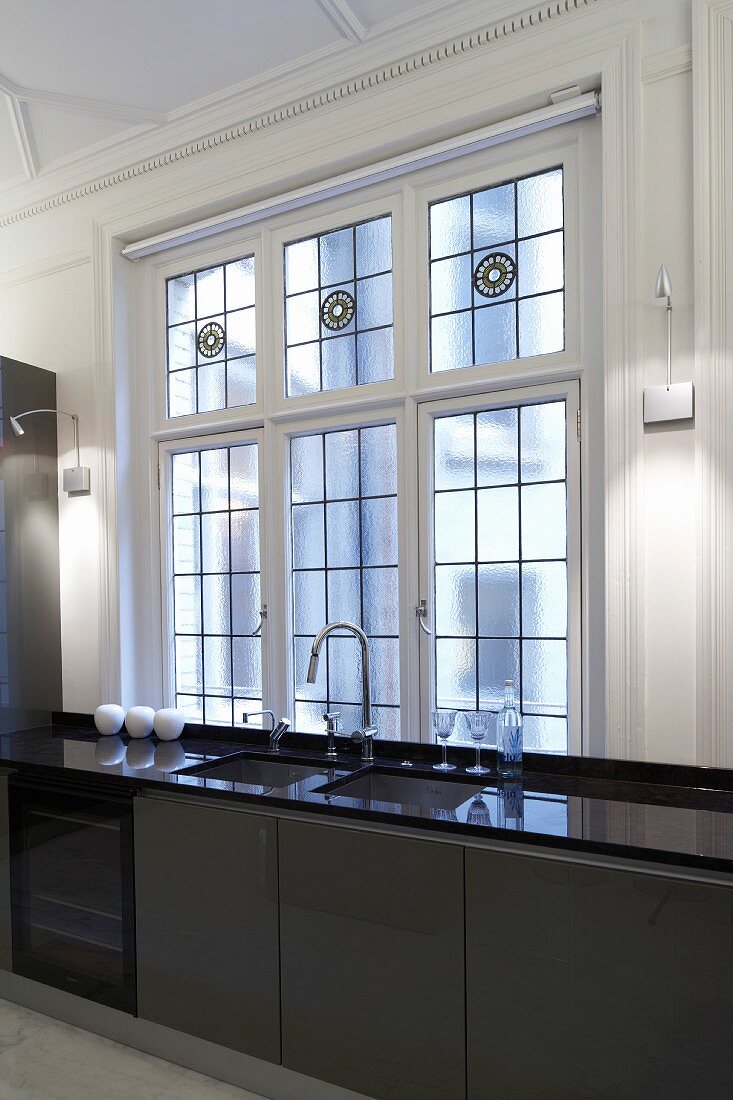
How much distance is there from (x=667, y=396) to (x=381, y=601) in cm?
120

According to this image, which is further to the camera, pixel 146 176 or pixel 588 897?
pixel 146 176

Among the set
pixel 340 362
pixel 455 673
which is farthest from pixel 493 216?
pixel 455 673

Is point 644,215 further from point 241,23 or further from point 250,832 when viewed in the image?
point 250,832

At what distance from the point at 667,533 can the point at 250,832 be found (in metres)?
1.40

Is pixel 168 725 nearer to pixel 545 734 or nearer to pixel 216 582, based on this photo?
pixel 216 582

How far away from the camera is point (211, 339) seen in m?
3.27

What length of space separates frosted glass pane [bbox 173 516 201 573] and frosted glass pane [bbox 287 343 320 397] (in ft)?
2.41

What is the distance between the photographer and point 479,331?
264 centimetres

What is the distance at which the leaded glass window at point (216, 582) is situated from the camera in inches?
125

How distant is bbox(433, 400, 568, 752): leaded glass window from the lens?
2.51 m

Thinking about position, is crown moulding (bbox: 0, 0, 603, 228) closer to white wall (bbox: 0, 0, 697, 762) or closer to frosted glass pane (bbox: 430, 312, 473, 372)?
white wall (bbox: 0, 0, 697, 762)

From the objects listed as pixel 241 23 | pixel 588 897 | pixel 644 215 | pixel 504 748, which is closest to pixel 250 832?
pixel 504 748

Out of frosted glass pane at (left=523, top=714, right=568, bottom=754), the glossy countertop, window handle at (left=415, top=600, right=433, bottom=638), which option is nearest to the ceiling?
window handle at (left=415, top=600, right=433, bottom=638)

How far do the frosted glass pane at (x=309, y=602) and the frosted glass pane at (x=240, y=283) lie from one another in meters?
1.12
